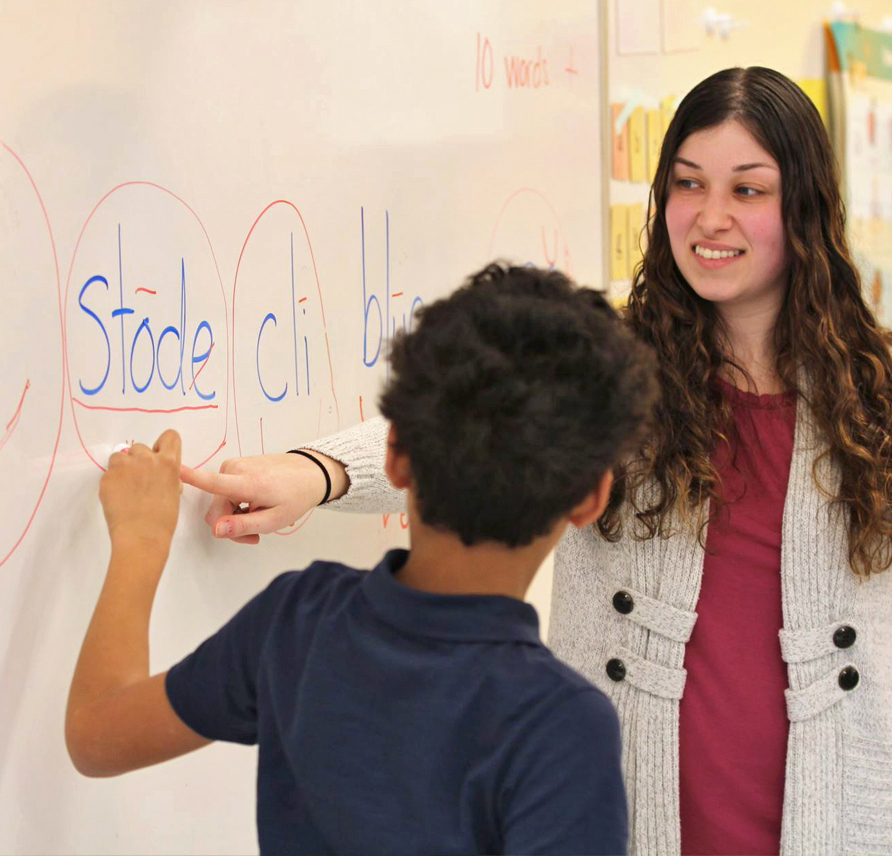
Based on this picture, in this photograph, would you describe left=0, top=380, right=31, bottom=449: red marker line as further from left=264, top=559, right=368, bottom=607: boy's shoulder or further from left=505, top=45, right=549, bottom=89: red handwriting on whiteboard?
left=505, top=45, right=549, bottom=89: red handwriting on whiteboard

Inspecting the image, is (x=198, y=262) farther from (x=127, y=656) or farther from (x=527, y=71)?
(x=527, y=71)

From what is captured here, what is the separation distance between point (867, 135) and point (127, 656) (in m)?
2.43

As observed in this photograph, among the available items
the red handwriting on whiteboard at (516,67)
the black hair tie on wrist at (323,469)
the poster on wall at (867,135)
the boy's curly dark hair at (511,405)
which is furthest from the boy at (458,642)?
the poster on wall at (867,135)

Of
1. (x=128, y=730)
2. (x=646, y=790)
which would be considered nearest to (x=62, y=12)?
(x=128, y=730)

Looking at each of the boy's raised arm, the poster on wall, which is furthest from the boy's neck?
the poster on wall

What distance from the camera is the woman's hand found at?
90 cm

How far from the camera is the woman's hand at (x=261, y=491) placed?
0.90m

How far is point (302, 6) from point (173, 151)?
0.23 m

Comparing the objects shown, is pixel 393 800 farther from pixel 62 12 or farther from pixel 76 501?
pixel 62 12

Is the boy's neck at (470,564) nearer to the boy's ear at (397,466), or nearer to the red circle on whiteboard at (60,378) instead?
the boy's ear at (397,466)

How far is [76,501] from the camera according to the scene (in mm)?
817

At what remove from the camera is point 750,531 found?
102 centimetres

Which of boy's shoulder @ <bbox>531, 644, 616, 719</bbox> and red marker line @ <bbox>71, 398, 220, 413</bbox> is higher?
red marker line @ <bbox>71, 398, 220, 413</bbox>

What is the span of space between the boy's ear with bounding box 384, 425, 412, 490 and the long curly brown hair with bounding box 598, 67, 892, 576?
42cm
